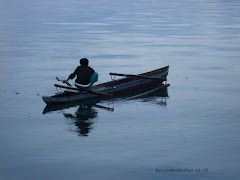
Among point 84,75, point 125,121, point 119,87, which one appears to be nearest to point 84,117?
point 125,121

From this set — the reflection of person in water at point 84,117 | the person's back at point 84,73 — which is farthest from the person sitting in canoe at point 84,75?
the reflection of person in water at point 84,117

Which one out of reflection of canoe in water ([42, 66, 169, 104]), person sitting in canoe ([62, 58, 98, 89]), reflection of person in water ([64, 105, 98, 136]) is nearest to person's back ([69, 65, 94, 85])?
person sitting in canoe ([62, 58, 98, 89])

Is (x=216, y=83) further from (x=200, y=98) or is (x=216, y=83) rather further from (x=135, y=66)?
(x=135, y=66)

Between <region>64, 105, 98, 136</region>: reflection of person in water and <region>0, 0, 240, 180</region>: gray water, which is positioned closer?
<region>0, 0, 240, 180</region>: gray water

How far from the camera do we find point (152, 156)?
13.6 m

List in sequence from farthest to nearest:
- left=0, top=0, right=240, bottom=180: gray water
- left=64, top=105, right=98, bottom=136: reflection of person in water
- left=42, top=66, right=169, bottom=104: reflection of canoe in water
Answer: left=42, top=66, right=169, bottom=104: reflection of canoe in water < left=64, top=105, right=98, bottom=136: reflection of person in water < left=0, top=0, right=240, bottom=180: gray water

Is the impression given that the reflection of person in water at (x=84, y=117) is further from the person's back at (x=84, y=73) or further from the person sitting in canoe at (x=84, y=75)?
the person's back at (x=84, y=73)

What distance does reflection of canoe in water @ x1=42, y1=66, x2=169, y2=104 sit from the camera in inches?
767

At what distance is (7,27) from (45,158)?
3719 cm

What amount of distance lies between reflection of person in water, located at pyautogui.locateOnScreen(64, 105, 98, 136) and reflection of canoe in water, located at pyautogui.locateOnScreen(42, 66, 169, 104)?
2.02 feet

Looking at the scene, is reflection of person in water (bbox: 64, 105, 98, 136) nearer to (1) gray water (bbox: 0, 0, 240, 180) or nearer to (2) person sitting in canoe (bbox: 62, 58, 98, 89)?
(1) gray water (bbox: 0, 0, 240, 180)

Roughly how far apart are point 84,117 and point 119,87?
3.59m

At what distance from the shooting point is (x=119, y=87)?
68.9 feet

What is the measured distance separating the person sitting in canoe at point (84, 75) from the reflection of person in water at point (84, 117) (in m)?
0.90
